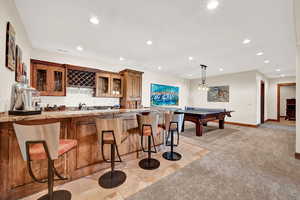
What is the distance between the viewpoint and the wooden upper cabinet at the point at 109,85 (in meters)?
4.43

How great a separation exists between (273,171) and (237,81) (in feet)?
18.0

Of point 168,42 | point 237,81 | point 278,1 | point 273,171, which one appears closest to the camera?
point 278,1

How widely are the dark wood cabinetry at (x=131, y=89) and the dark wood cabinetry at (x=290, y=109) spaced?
10.4 metres

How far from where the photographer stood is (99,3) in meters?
1.88

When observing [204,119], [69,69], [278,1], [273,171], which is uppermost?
[278,1]

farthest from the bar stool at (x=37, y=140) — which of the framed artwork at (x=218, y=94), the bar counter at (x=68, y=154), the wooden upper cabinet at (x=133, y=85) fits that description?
the framed artwork at (x=218, y=94)

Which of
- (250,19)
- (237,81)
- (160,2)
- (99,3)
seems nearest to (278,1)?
(250,19)

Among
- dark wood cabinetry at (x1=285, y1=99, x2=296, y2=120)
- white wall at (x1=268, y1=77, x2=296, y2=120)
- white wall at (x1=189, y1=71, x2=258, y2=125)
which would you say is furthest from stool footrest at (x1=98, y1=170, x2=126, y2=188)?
dark wood cabinetry at (x1=285, y1=99, x2=296, y2=120)

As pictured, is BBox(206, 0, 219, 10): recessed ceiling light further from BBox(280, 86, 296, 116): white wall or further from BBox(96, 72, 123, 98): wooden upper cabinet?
BBox(280, 86, 296, 116): white wall

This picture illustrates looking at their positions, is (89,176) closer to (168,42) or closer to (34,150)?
(34,150)

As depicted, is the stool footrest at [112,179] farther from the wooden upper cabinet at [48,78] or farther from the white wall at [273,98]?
the white wall at [273,98]

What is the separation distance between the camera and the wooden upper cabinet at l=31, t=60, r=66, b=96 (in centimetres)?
335

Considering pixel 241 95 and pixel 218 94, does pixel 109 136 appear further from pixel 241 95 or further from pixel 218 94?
pixel 218 94

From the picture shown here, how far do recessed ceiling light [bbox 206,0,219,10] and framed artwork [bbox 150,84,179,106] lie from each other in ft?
15.2
